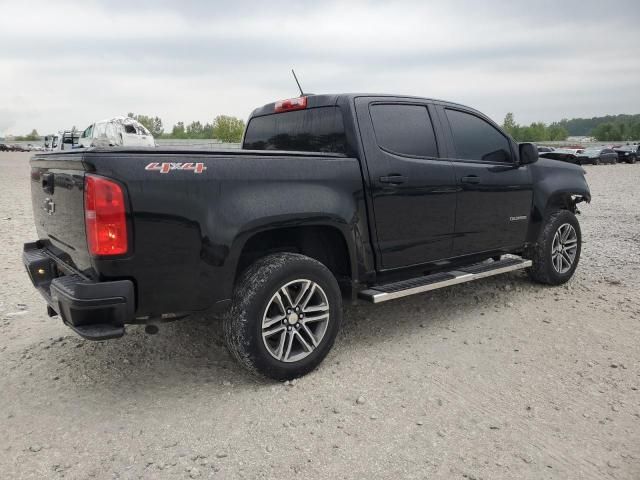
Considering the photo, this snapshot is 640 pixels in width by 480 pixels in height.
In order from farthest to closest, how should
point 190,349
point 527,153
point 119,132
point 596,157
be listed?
point 596,157 < point 119,132 < point 527,153 < point 190,349

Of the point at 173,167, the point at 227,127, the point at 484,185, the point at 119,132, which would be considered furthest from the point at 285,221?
the point at 227,127

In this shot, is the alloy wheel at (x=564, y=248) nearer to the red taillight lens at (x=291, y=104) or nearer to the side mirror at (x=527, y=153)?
the side mirror at (x=527, y=153)

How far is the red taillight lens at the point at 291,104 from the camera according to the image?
444 centimetres

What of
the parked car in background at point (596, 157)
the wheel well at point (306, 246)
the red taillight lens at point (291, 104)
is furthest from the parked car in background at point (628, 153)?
the wheel well at point (306, 246)

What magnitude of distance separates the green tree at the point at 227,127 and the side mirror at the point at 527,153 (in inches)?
3613

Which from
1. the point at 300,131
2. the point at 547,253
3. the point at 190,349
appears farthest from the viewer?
the point at 547,253

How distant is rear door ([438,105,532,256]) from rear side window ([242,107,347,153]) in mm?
1107

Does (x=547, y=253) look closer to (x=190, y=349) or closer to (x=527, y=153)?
(x=527, y=153)

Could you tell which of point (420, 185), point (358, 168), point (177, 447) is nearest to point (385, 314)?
point (420, 185)

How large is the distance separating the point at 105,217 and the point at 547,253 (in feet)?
14.5

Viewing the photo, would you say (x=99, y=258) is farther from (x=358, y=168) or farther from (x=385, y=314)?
(x=385, y=314)

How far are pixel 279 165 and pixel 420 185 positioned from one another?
1.30m

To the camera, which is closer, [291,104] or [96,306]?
[96,306]

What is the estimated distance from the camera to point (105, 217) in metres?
2.90
